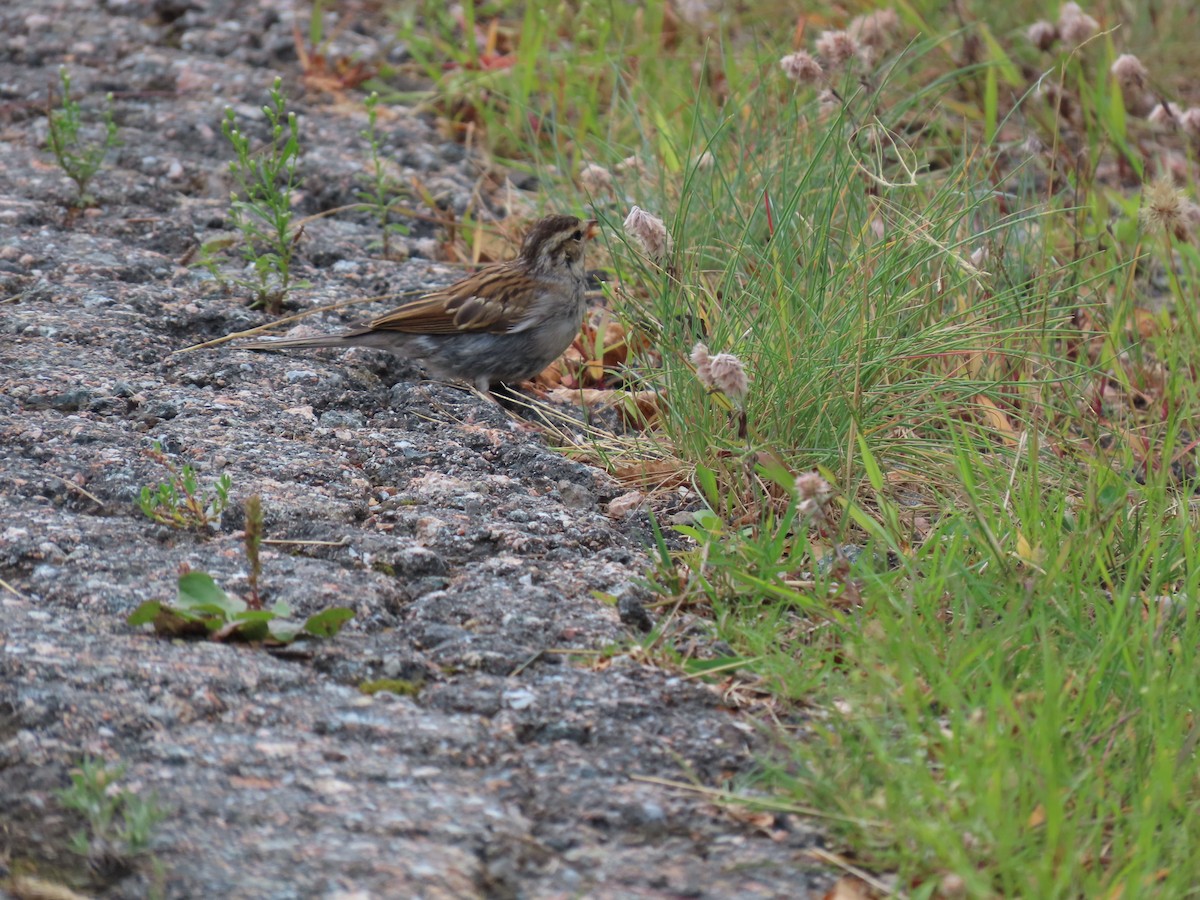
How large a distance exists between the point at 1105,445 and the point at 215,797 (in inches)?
142

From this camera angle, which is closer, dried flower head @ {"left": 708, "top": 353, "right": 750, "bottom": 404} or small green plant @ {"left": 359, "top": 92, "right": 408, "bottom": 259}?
dried flower head @ {"left": 708, "top": 353, "right": 750, "bottom": 404}

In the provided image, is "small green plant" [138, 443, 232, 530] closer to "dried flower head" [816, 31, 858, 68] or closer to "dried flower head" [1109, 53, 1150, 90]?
"dried flower head" [816, 31, 858, 68]

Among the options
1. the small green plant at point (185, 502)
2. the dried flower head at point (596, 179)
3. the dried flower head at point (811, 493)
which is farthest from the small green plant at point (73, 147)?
the dried flower head at point (811, 493)

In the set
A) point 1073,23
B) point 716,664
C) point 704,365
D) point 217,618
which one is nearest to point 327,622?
point 217,618

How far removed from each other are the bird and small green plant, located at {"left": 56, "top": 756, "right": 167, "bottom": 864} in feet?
8.13

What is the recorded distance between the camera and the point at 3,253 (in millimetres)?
5316

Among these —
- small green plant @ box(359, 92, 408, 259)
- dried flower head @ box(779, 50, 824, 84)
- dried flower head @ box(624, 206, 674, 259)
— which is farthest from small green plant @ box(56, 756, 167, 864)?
small green plant @ box(359, 92, 408, 259)

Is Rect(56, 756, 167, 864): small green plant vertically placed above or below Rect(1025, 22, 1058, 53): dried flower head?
below

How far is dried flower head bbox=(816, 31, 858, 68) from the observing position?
4.59 metres

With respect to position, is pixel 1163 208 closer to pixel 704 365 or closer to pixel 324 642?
pixel 704 365

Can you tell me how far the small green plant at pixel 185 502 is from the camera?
3.60m

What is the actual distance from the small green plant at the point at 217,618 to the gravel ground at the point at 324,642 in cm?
5

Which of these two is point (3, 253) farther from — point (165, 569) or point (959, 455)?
point (959, 455)

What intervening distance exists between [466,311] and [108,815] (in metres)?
2.89
